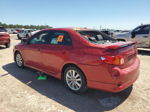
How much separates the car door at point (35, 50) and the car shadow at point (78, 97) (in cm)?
60

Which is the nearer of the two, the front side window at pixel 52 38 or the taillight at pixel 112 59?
the taillight at pixel 112 59

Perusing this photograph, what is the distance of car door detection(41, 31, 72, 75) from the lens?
3646 millimetres

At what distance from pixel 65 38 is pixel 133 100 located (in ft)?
7.45

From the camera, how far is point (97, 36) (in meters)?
4.16

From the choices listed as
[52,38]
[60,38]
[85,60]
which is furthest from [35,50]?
[85,60]

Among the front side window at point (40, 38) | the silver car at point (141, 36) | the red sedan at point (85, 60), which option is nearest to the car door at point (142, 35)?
the silver car at point (141, 36)

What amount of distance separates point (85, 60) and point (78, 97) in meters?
0.95

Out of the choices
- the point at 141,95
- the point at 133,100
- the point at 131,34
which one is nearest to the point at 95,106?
the point at 133,100

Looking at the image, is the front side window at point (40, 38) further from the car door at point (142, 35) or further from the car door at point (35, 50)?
the car door at point (142, 35)

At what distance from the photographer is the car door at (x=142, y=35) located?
9.43 meters

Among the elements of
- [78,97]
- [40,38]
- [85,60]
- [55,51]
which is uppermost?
[40,38]

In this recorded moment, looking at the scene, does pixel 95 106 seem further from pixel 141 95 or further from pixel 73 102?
pixel 141 95

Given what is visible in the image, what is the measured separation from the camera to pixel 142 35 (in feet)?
31.5

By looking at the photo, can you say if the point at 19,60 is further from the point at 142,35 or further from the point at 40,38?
the point at 142,35
